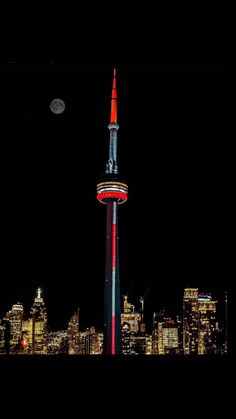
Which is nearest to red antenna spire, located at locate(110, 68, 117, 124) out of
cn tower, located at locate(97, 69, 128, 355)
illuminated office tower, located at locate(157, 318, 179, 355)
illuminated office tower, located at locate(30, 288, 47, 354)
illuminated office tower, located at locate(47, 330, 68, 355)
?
cn tower, located at locate(97, 69, 128, 355)

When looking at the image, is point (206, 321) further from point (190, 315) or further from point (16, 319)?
point (16, 319)

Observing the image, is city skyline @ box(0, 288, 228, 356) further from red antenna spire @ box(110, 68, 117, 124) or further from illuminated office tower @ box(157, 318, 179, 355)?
red antenna spire @ box(110, 68, 117, 124)

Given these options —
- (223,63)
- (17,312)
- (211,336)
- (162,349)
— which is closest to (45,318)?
(17,312)

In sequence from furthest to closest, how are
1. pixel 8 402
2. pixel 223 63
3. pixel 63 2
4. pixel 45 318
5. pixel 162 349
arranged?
pixel 45 318 → pixel 162 349 → pixel 223 63 → pixel 63 2 → pixel 8 402

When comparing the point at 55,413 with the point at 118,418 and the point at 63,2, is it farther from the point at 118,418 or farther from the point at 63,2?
A: the point at 63,2

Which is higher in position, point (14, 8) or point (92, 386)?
point (14, 8)

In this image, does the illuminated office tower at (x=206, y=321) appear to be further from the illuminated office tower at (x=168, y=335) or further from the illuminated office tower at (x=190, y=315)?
the illuminated office tower at (x=168, y=335)
